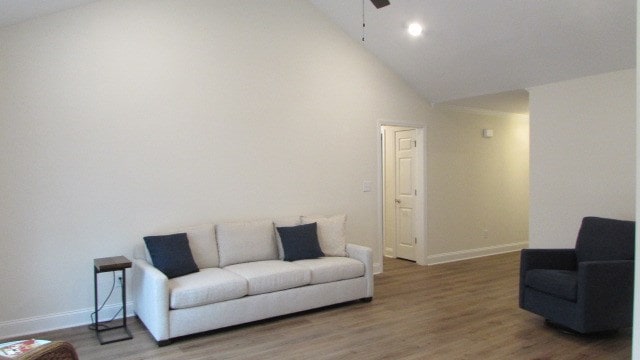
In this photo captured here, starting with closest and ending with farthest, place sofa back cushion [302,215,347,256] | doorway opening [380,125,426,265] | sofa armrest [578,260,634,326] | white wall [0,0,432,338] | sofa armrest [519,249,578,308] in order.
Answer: sofa armrest [578,260,634,326] < white wall [0,0,432,338] < sofa armrest [519,249,578,308] < sofa back cushion [302,215,347,256] < doorway opening [380,125,426,265]

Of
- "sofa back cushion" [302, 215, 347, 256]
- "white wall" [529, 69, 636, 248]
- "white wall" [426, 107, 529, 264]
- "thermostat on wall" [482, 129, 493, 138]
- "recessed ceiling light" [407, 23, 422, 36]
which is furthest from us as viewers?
"thermostat on wall" [482, 129, 493, 138]

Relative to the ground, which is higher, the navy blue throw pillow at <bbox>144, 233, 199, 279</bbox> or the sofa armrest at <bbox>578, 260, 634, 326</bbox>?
the navy blue throw pillow at <bbox>144, 233, 199, 279</bbox>

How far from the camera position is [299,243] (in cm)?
440

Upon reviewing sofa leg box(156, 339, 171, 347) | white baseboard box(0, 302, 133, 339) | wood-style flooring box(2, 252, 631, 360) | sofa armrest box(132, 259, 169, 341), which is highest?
sofa armrest box(132, 259, 169, 341)

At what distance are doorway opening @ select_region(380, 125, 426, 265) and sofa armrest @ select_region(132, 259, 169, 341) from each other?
3.19 metres

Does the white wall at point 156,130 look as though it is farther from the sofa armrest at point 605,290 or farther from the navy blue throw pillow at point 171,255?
the sofa armrest at point 605,290

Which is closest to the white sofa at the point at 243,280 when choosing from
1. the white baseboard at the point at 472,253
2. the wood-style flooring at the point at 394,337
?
the wood-style flooring at the point at 394,337

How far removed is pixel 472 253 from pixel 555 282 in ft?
10.00

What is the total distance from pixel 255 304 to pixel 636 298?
111 inches

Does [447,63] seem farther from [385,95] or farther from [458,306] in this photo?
[458,306]

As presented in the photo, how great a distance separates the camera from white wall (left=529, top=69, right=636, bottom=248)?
4195 millimetres

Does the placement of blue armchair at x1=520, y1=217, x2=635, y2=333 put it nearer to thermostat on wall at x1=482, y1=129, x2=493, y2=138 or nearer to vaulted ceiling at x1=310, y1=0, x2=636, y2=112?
vaulted ceiling at x1=310, y1=0, x2=636, y2=112

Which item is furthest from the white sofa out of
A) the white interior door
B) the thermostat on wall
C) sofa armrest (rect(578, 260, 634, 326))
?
the thermostat on wall

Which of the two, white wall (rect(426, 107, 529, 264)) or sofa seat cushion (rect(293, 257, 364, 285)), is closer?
sofa seat cushion (rect(293, 257, 364, 285))
